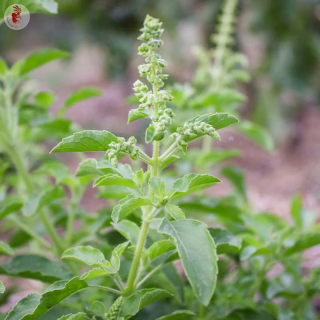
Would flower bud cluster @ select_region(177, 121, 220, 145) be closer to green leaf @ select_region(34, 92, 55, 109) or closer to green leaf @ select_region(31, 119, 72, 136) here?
green leaf @ select_region(31, 119, 72, 136)

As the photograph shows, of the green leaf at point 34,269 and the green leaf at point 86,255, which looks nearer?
the green leaf at point 86,255

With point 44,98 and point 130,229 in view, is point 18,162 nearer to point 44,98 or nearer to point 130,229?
point 44,98

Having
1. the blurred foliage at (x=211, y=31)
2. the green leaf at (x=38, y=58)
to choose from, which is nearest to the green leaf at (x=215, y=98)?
the green leaf at (x=38, y=58)

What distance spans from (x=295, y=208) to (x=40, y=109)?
2.50 feet

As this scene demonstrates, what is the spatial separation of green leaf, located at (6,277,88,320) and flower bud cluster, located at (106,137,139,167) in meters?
0.20

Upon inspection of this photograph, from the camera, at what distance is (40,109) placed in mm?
1166

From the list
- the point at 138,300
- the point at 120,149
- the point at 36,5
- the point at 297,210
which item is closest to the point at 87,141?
the point at 120,149

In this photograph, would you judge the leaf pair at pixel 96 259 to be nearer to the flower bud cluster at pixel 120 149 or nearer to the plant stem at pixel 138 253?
the plant stem at pixel 138 253

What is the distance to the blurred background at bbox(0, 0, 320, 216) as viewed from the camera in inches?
107

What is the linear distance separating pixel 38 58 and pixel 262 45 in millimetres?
2310

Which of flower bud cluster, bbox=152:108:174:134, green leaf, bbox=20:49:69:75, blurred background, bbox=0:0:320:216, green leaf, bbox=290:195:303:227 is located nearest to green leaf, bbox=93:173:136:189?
flower bud cluster, bbox=152:108:174:134

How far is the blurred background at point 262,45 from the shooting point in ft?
8.93

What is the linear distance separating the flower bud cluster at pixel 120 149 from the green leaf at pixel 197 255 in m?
0.12

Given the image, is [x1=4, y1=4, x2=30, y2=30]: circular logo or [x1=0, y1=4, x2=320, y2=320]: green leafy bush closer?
[x1=0, y1=4, x2=320, y2=320]: green leafy bush
